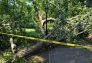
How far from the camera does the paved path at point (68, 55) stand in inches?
236

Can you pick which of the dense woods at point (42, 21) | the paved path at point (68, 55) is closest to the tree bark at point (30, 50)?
the dense woods at point (42, 21)

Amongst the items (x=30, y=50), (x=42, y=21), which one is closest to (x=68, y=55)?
(x=30, y=50)

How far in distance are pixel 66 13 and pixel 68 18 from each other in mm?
193

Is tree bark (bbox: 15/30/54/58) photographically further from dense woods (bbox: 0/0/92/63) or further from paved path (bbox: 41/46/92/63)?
paved path (bbox: 41/46/92/63)

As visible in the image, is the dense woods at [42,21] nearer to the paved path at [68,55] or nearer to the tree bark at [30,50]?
the tree bark at [30,50]

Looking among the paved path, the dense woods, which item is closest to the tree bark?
the dense woods

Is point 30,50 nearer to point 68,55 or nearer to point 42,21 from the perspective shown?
point 68,55

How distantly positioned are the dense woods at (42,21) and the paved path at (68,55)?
0.28 metres

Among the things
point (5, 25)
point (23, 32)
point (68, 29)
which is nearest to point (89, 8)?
point (68, 29)

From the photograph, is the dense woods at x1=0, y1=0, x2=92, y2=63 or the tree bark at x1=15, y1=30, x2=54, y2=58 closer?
the tree bark at x1=15, y1=30, x2=54, y2=58

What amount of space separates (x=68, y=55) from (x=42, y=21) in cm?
237

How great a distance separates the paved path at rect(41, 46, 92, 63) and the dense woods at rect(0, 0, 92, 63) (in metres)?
0.28

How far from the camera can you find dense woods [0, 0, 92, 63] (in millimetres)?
7004

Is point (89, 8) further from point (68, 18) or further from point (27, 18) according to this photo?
point (27, 18)
